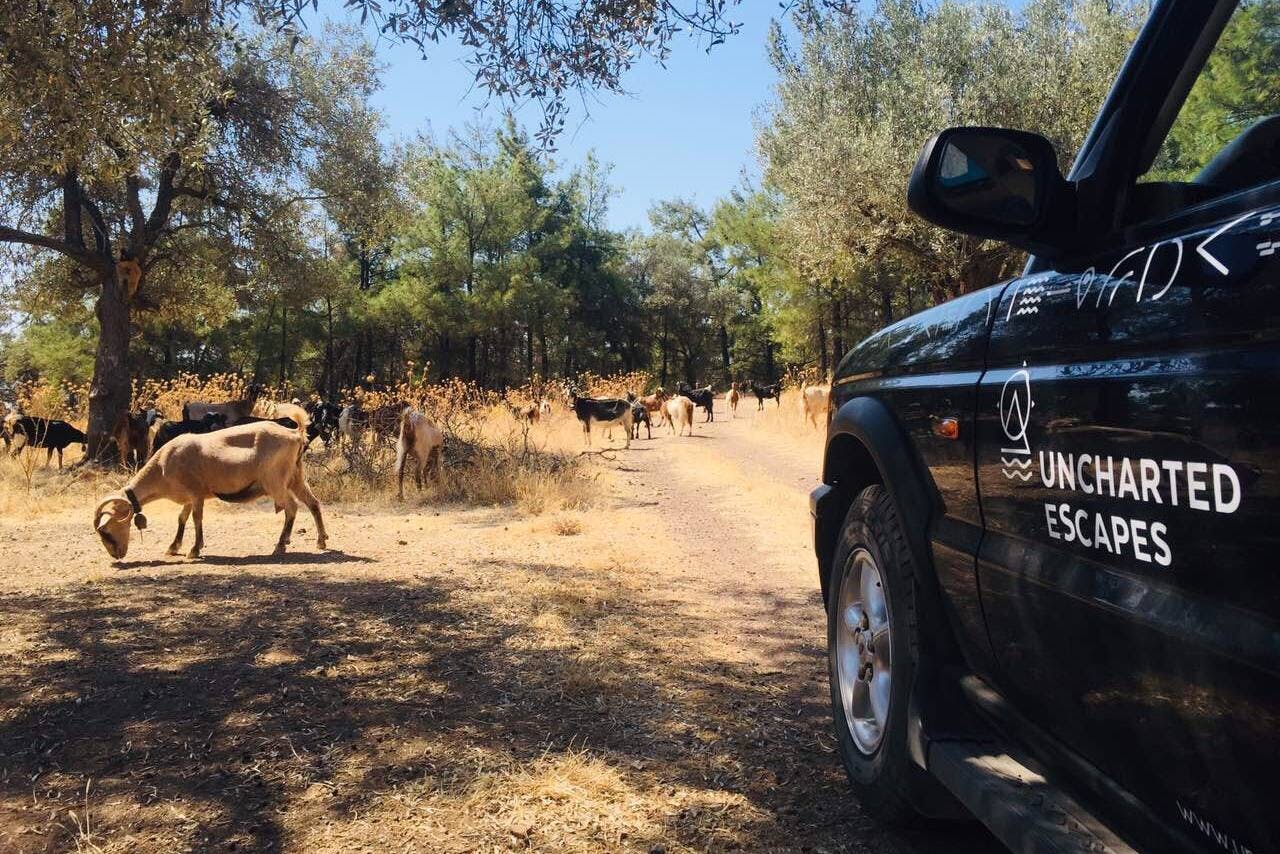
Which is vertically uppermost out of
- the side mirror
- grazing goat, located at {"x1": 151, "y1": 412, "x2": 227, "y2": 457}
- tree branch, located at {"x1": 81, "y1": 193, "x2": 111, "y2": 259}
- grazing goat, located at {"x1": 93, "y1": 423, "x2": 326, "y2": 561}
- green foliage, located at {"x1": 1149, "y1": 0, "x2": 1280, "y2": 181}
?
tree branch, located at {"x1": 81, "y1": 193, "x2": 111, "y2": 259}

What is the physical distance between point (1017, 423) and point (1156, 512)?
49 cm

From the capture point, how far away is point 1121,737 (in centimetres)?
160

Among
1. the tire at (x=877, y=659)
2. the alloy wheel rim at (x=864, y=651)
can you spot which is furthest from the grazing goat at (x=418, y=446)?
the alloy wheel rim at (x=864, y=651)

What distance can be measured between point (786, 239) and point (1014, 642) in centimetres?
2363

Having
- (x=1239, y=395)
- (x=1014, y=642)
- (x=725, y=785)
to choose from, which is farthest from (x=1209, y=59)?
(x=725, y=785)

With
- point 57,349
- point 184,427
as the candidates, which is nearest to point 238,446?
point 184,427

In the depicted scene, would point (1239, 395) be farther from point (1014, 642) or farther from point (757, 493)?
point (757, 493)

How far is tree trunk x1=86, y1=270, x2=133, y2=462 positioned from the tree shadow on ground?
10446mm

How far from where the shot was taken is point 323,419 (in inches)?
713

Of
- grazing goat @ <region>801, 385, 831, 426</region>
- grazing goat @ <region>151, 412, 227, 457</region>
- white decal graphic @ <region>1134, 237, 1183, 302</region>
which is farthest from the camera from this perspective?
grazing goat @ <region>801, 385, 831, 426</region>

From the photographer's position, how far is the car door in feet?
4.10

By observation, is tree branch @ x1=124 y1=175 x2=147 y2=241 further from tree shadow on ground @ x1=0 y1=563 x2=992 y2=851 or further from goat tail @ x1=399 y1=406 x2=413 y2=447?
tree shadow on ground @ x1=0 y1=563 x2=992 y2=851

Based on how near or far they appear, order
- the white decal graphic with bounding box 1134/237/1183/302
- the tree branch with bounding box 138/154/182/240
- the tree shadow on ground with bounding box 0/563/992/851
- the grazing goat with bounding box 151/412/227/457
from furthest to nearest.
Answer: the tree branch with bounding box 138/154/182/240
the grazing goat with bounding box 151/412/227/457
the tree shadow on ground with bounding box 0/563/992/851
the white decal graphic with bounding box 1134/237/1183/302

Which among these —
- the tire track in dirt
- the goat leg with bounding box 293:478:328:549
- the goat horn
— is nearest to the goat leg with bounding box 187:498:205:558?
the goat horn
